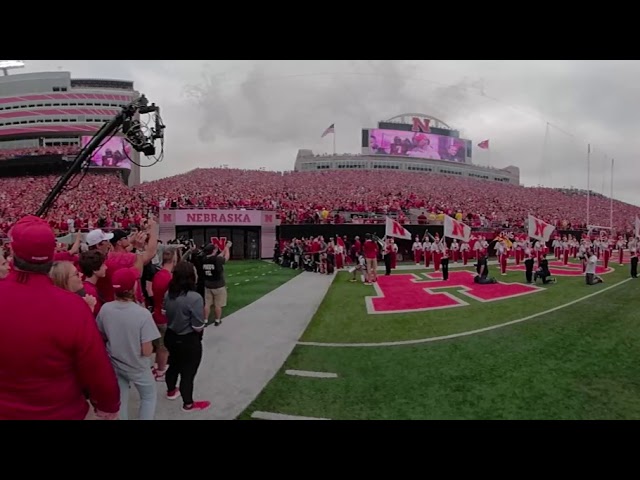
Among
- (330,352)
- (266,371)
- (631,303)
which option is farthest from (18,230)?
(631,303)

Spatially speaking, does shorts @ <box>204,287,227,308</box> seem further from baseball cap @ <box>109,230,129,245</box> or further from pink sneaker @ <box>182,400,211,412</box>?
pink sneaker @ <box>182,400,211,412</box>

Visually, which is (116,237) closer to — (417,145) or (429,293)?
(429,293)

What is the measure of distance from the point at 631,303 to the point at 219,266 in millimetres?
7356

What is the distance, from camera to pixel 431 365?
162 inches

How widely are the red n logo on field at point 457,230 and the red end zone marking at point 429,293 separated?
2809 millimetres

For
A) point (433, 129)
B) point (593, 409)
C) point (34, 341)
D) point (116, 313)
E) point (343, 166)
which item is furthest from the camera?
point (433, 129)

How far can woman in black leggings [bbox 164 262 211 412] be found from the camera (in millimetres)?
3385

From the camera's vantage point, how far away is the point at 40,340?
1529 mm

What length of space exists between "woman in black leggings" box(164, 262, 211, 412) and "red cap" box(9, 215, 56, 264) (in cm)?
192

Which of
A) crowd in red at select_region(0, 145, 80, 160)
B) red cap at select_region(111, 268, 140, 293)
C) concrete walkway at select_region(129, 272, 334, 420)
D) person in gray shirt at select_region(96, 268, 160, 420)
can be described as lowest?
concrete walkway at select_region(129, 272, 334, 420)

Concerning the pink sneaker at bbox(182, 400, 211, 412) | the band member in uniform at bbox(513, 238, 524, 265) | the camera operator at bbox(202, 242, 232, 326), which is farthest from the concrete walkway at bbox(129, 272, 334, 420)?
the band member in uniform at bbox(513, 238, 524, 265)

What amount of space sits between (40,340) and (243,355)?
342 cm
